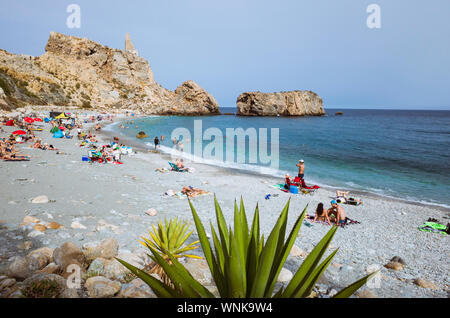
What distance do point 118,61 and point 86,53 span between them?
1081 centimetres

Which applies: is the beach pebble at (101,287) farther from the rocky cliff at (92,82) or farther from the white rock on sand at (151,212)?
the rocky cliff at (92,82)

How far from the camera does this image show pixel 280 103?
102 metres

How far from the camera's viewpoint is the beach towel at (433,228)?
7.64 m

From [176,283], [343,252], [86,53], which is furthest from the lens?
[86,53]

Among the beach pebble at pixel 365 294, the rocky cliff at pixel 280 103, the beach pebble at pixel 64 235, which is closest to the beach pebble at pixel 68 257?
the beach pebble at pixel 64 235

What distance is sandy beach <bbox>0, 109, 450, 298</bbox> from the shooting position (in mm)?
4635

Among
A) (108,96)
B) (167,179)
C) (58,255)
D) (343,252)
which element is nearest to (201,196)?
(167,179)

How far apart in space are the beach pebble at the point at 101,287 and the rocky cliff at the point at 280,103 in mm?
103264

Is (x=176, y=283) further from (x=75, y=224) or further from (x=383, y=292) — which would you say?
(x=75, y=224)

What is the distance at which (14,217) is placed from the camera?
17.6 feet

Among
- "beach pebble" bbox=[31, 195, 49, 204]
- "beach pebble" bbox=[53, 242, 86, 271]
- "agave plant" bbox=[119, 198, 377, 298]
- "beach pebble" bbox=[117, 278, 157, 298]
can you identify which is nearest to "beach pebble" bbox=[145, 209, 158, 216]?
"beach pebble" bbox=[31, 195, 49, 204]

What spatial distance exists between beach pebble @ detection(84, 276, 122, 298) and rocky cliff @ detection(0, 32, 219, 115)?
6219 cm

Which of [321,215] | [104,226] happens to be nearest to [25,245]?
[104,226]

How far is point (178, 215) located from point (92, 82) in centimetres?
9015
